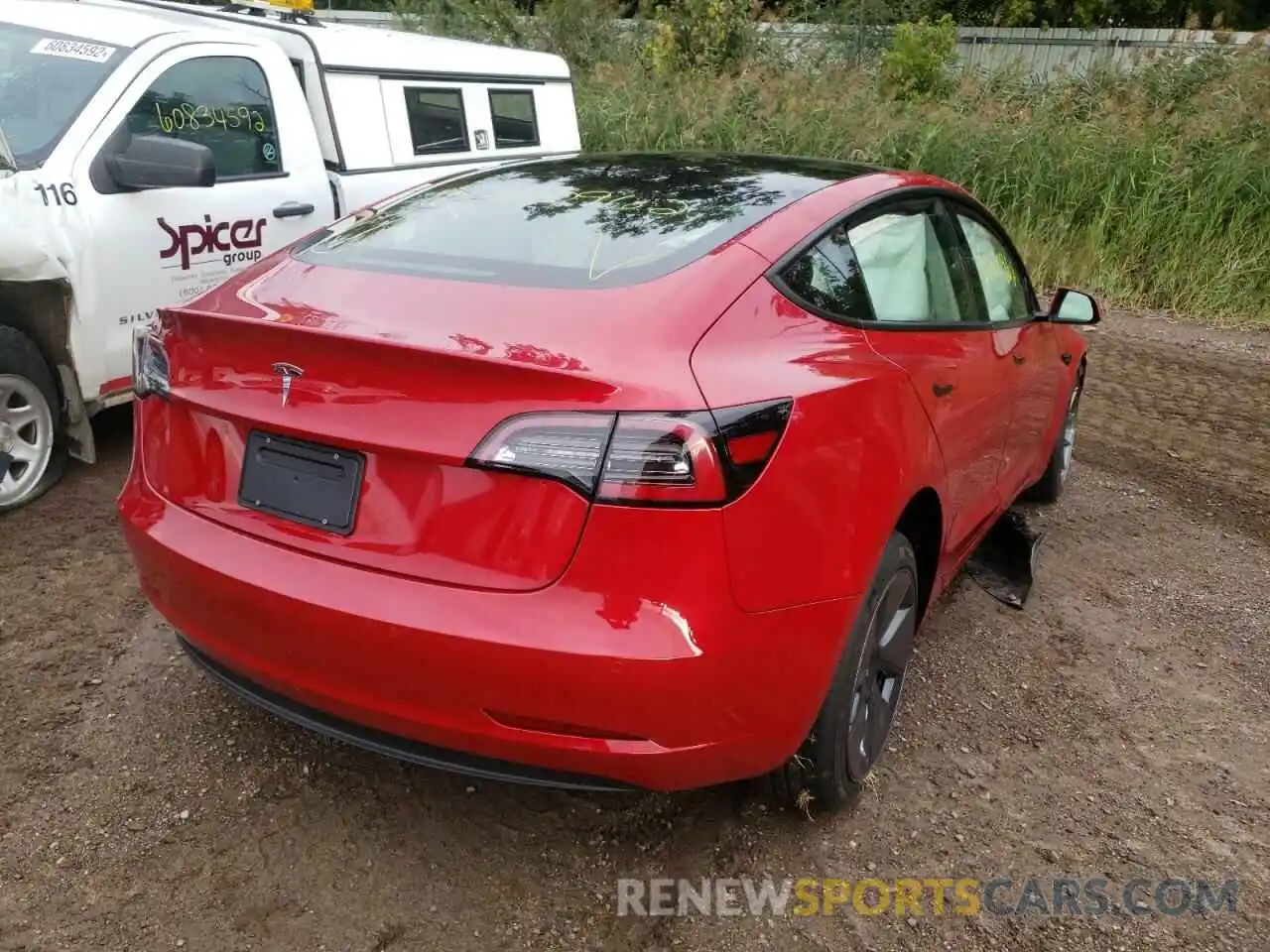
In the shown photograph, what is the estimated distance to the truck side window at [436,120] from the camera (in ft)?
19.4

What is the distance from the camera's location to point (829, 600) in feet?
7.30

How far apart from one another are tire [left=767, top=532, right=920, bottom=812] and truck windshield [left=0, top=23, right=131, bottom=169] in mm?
3542

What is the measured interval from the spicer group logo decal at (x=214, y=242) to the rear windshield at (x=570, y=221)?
5.84 ft

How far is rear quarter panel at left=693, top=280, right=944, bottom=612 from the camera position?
80.2 inches

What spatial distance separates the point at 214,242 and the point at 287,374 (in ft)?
9.31

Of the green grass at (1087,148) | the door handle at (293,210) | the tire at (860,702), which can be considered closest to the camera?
the tire at (860,702)

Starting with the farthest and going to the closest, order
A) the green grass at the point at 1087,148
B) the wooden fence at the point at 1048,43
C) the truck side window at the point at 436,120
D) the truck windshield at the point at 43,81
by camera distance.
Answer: the wooden fence at the point at 1048,43 → the green grass at the point at 1087,148 → the truck side window at the point at 436,120 → the truck windshield at the point at 43,81

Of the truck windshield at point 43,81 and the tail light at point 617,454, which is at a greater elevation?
the truck windshield at point 43,81

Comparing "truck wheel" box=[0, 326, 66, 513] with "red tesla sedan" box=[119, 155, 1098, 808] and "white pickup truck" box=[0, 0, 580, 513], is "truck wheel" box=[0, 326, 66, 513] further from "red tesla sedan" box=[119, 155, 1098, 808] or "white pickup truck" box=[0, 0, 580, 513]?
"red tesla sedan" box=[119, 155, 1098, 808]

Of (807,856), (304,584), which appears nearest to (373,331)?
(304,584)

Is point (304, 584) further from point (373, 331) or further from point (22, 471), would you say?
point (22, 471)

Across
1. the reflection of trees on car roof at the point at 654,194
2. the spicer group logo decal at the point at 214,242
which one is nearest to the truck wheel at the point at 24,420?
the spicer group logo decal at the point at 214,242

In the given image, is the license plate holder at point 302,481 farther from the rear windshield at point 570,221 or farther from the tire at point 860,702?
the tire at point 860,702

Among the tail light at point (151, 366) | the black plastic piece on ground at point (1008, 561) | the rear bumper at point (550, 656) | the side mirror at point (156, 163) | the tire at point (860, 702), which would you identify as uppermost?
the side mirror at point (156, 163)
